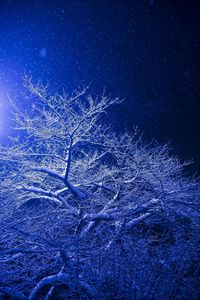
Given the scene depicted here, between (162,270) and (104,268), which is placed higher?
(162,270)

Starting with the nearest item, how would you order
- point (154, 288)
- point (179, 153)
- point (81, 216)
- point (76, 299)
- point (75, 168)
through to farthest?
point (154, 288)
point (76, 299)
point (81, 216)
point (75, 168)
point (179, 153)

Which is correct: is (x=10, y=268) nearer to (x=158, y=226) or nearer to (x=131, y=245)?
(x=131, y=245)

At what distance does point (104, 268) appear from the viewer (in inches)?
169

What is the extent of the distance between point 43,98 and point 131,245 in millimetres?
5070

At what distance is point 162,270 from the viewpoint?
4363mm

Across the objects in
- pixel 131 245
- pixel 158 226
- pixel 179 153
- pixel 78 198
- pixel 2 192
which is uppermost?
pixel 179 153

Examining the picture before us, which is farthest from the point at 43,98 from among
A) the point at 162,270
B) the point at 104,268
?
the point at 162,270

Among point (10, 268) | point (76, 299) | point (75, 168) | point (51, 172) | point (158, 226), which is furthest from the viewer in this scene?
point (75, 168)

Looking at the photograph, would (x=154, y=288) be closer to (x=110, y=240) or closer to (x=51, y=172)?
Answer: (x=110, y=240)

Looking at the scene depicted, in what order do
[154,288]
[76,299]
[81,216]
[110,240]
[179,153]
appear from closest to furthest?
[154,288] < [76,299] < [110,240] < [81,216] < [179,153]

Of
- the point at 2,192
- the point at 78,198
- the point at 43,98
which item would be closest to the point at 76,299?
the point at 78,198

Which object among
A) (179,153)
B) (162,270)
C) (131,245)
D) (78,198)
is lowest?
(162,270)

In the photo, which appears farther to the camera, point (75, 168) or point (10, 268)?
point (75, 168)

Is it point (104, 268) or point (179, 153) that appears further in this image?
point (179, 153)
